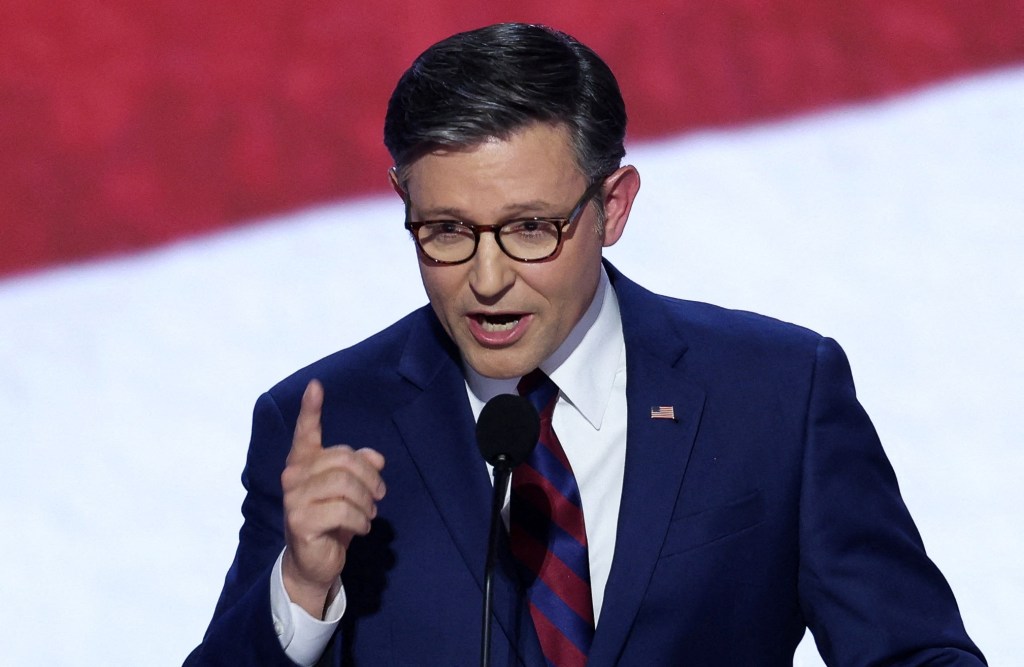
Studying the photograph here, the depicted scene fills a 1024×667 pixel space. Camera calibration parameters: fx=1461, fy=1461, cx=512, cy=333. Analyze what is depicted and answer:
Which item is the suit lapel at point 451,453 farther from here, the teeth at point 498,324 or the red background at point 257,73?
the red background at point 257,73

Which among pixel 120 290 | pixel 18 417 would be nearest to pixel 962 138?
pixel 120 290

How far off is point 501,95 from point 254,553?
1.76 feet

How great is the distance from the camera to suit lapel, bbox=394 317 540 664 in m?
1.44

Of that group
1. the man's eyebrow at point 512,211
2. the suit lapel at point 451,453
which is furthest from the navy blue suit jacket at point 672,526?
the man's eyebrow at point 512,211

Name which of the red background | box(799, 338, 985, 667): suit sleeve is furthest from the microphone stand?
the red background

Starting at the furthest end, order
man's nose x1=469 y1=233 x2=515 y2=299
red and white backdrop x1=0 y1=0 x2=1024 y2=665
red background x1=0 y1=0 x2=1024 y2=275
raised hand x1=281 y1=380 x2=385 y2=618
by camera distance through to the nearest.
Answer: red background x1=0 y1=0 x2=1024 y2=275
red and white backdrop x1=0 y1=0 x2=1024 y2=665
man's nose x1=469 y1=233 x2=515 y2=299
raised hand x1=281 y1=380 x2=385 y2=618

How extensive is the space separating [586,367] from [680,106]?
0.84 m

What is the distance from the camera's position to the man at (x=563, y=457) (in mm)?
1405

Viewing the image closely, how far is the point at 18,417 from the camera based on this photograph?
222cm

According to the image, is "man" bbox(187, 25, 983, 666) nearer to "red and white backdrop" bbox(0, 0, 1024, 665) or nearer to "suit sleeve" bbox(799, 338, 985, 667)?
"suit sleeve" bbox(799, 338, 985, 667)

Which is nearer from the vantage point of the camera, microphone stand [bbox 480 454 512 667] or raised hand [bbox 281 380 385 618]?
microphone stand [bbox 480 454 512 667]

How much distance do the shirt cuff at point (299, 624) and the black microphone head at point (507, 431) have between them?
262mm

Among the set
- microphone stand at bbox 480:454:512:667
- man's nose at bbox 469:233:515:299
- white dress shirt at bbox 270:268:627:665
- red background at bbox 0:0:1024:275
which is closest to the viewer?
microphone stand at bbox 480:454:512:667

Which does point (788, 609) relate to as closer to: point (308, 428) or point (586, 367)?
point (586, 367)
